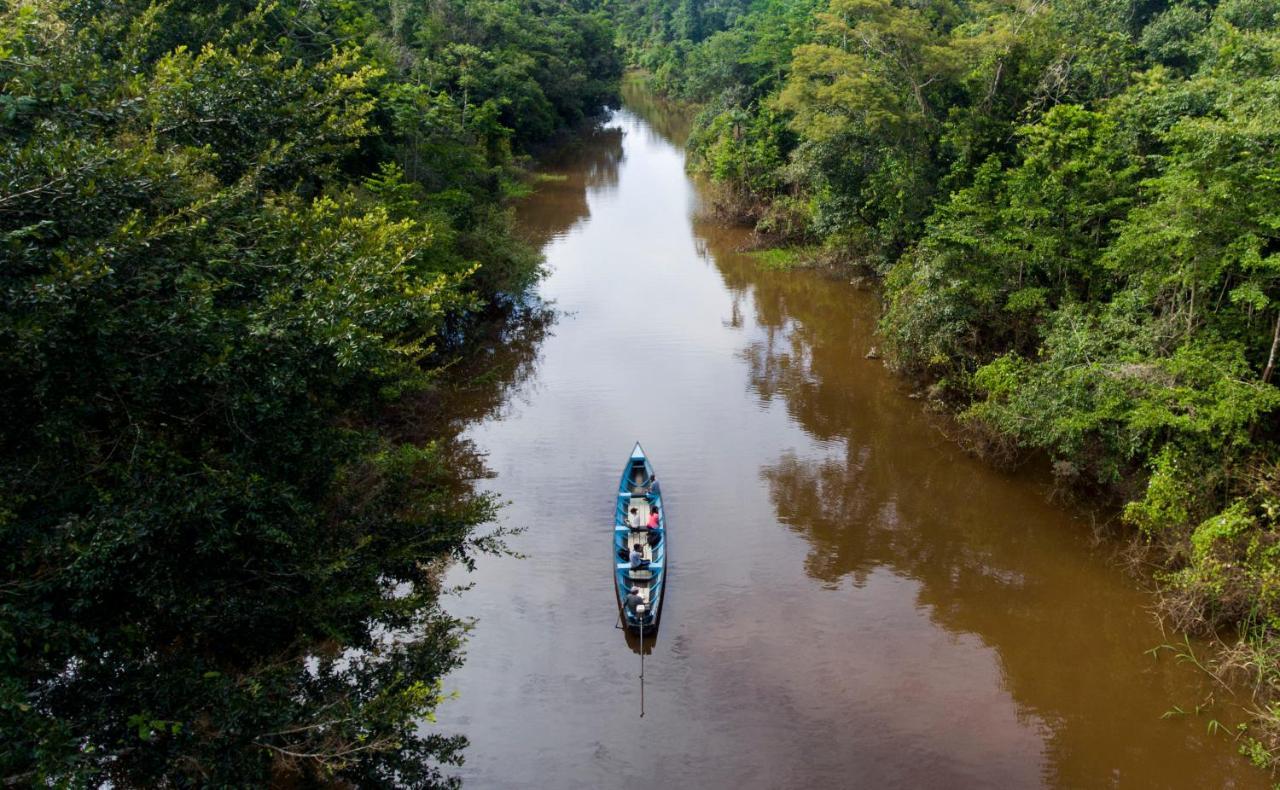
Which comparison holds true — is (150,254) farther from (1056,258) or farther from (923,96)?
(923,96)

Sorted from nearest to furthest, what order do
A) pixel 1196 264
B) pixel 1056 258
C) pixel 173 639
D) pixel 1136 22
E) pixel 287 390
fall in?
pixel 287 390, pixel 173 639, pixel 1196 264, pixel 1056 258, pixel 1136 22

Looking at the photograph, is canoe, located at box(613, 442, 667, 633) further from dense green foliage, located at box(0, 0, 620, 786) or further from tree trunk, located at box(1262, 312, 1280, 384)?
tree trunk, located at box(1262, 312, 1280, 384)

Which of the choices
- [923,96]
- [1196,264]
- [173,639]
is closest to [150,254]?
[173,639]

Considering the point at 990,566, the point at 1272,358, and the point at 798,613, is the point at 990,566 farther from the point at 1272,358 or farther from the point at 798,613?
the point at 1272,358

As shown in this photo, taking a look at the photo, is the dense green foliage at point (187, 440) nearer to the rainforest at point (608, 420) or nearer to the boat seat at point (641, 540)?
the rainforest at point (608, 420)

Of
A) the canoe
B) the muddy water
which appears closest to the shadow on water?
the muddy water

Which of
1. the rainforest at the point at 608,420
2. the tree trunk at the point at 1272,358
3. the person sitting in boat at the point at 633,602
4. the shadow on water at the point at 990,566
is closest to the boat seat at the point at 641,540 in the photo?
the rainforest at the point at 608,420

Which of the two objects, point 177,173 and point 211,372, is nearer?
point 211,372
